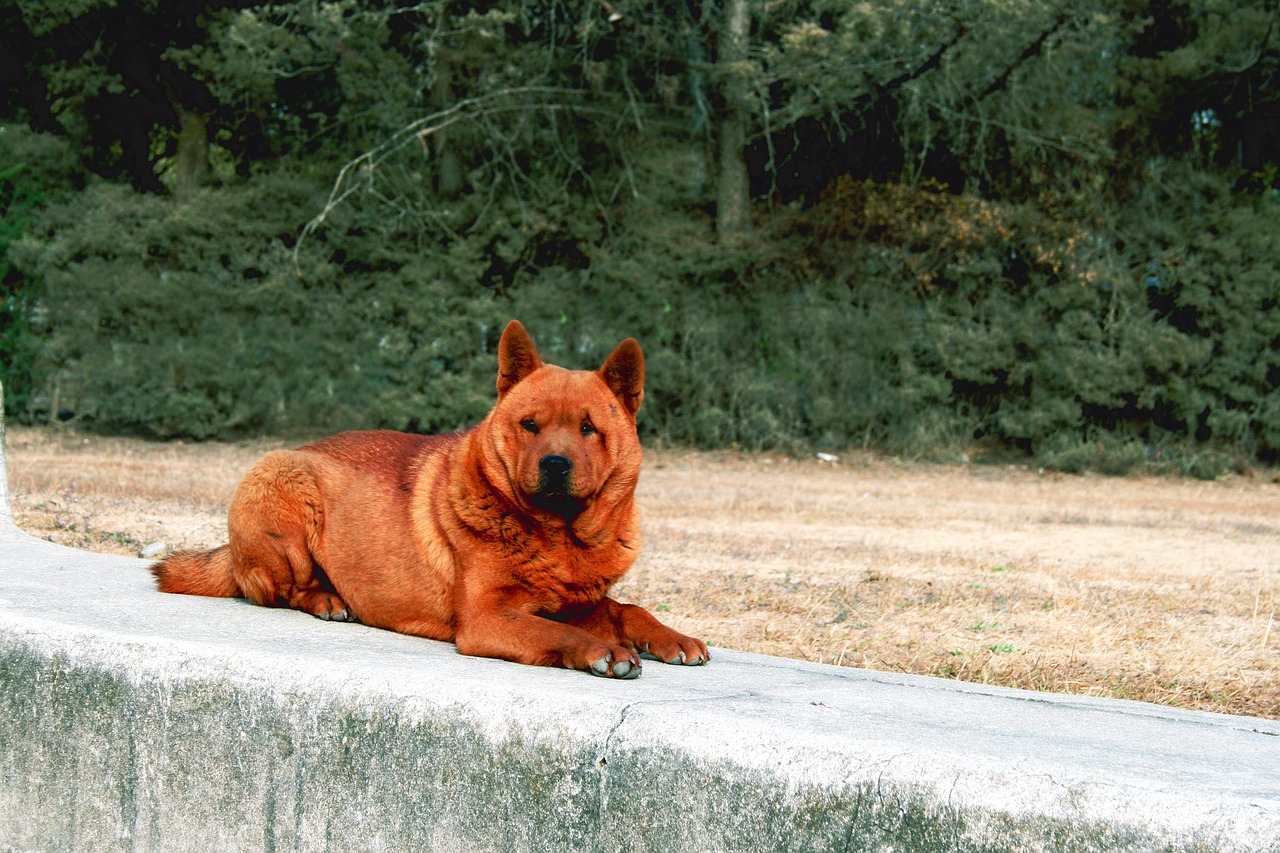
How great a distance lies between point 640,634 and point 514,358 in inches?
42.4

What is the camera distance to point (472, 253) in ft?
58.3

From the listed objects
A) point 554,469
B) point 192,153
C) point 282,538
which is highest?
point 192,153

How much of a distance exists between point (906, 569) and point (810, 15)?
11.3 m

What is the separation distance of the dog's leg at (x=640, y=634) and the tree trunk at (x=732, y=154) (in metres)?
14.0

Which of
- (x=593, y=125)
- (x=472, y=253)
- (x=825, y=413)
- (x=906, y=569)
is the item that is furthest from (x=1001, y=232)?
(x=906, y=569)

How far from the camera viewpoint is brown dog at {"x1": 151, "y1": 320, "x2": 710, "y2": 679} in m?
4.07

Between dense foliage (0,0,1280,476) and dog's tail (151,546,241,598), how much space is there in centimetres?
1186

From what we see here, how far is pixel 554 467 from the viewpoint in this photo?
3.98 meters

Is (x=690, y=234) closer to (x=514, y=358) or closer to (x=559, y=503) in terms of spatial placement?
(x=514, y=358)

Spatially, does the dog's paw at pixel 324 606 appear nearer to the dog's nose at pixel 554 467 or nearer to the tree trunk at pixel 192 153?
the dog's nose at pixel 554 467

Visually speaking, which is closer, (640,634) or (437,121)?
(640,634)

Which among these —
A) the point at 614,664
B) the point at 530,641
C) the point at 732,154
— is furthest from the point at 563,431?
the point at 732,154

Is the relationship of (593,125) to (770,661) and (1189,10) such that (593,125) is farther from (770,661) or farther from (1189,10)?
(770,661)

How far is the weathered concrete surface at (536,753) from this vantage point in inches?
106
